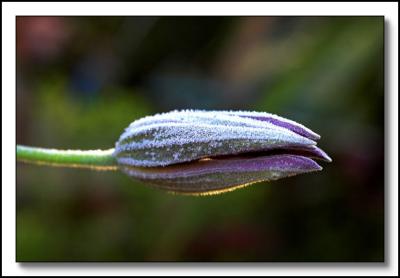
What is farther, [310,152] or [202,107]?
[202,107]

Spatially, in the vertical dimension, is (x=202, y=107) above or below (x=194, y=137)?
above

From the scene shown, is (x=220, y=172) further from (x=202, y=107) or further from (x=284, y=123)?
(x=202, y=107)

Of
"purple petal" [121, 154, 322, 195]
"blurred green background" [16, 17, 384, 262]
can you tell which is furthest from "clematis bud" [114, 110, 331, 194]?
"blurred green background" [16, 17, 384, 262]

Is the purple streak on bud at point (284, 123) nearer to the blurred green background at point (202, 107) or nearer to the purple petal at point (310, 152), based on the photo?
the purple petal at point (310, 152)

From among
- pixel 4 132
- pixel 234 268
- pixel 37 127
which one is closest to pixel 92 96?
pixel 37 127

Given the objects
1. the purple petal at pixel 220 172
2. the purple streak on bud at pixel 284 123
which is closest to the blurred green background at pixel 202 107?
the purple petal at pixel 220 172

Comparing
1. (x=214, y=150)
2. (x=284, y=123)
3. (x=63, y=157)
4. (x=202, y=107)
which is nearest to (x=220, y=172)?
(x=214, y=150)
